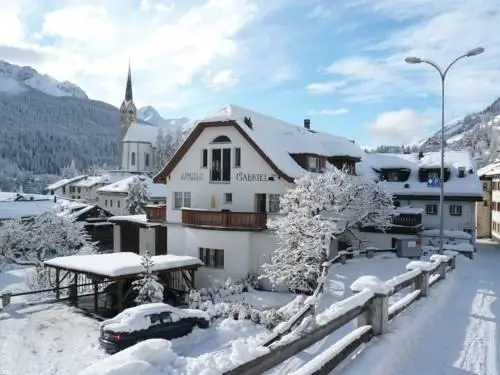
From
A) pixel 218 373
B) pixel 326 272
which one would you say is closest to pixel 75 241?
pixel 326 272

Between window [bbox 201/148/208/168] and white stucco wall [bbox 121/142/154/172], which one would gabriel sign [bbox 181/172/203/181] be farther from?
white stucco wall [bbox 121/142/154/172]

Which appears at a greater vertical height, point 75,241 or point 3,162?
point 3,162

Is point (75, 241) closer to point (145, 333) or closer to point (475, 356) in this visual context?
point (145, 333)

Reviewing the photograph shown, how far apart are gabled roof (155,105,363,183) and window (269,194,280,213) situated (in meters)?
1.61

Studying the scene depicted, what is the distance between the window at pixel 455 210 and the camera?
3756 centimetres

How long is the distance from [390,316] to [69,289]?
77.4ft

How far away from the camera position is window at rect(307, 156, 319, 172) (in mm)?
30380

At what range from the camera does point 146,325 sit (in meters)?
18.9

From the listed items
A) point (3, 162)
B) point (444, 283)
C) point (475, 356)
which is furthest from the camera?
point (3, 162)

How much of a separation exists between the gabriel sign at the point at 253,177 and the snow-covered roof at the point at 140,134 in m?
95.1

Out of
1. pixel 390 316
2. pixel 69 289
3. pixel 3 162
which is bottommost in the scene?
pixel 69 289

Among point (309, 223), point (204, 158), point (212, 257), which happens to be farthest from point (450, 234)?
point (204, 158)

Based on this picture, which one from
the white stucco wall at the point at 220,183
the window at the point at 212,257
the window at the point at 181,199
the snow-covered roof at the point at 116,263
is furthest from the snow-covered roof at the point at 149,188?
→ the snow-covered roof at the point at 116,263

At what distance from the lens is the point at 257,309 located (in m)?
22.5
